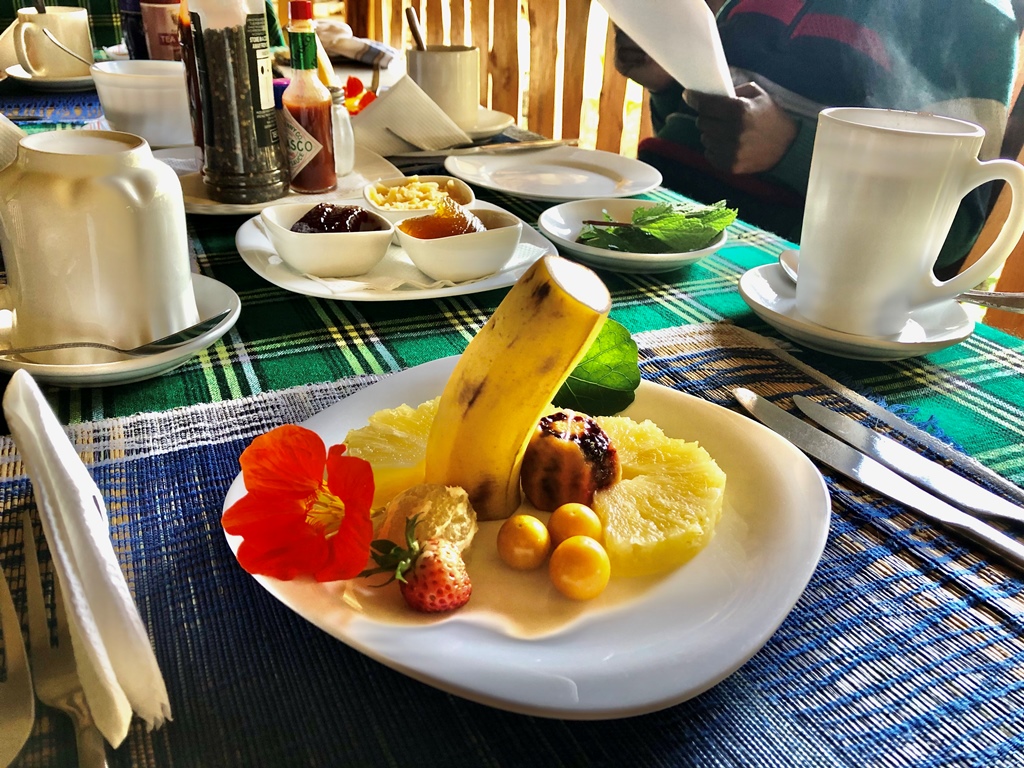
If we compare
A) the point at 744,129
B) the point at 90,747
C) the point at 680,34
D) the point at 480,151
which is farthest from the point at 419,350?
the point at 744,129

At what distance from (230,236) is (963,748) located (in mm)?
971

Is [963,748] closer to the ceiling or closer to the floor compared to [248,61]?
closer to the floor

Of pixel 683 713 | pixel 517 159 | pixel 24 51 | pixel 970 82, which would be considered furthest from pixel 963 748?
pixel 24 51

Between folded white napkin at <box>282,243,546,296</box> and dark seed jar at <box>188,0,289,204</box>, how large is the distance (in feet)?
0.75

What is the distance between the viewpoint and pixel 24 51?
1779 millimetres

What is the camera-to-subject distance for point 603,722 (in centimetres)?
38

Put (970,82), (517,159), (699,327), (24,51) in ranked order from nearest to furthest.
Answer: (699,327), (517,159), (970,82), (24,51)

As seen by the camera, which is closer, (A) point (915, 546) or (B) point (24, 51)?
(A) point (915, 546)

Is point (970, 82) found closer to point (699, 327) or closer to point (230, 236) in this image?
point (699, 327)

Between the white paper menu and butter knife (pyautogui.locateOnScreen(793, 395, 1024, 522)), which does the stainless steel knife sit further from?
the white paper menu

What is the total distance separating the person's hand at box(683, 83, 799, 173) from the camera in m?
1.65

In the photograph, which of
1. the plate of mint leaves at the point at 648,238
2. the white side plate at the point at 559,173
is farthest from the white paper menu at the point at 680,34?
the plate of mint leaves at the point at 648,238

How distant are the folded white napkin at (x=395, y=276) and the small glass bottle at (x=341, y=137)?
13.5 inches

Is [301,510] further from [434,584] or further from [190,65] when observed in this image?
[190,65]
